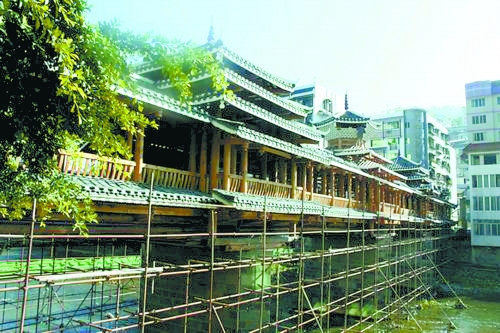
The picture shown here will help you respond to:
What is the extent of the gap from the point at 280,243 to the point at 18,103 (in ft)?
40.4

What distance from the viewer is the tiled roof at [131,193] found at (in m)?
8.43

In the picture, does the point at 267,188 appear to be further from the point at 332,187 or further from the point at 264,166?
the point at 332,187

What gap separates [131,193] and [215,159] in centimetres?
416

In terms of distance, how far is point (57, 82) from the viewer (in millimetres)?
3951

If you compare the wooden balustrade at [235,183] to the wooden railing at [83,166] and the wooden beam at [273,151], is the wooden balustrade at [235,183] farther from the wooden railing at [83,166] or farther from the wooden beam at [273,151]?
the wooden railing at [83,166]

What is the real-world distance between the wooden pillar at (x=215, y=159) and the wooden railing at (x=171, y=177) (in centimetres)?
47

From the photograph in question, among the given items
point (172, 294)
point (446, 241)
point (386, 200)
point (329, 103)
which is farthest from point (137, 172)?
point (329, 103)

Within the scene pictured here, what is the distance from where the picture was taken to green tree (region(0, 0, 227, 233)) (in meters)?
3.60

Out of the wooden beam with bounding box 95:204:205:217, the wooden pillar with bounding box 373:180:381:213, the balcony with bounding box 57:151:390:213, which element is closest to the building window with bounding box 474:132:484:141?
the wooden pillar with bounding box 373:180:381:213

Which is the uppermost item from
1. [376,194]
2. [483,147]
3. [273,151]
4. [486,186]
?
[483,147]

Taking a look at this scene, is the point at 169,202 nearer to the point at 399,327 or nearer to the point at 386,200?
the point at 399,327

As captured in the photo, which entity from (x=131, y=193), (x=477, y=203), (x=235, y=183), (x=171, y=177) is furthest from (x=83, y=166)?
(x=477, y=203)

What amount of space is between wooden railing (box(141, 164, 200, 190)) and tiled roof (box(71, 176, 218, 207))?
0.53 metres

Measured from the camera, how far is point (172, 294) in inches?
585
